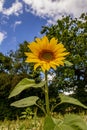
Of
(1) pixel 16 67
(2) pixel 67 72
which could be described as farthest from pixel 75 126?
(2) pixel 67 72

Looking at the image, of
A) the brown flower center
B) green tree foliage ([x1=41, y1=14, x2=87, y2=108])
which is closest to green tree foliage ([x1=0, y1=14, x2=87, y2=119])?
green tree foliage ([x1=41, y1=14, x2=87, y2=108])

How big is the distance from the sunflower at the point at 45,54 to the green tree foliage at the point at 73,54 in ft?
107

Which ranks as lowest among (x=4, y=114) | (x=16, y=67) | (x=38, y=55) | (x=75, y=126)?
(x=75, y=126)

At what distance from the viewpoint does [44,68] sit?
2.43 m

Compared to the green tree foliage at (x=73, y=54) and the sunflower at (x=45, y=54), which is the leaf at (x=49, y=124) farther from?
the green tree foliage at (x=73, y=54)

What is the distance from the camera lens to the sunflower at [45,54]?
2.47 m

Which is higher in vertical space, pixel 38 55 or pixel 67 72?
pixel 67 72

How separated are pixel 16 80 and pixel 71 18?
13039 millimetres

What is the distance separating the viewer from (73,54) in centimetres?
3844

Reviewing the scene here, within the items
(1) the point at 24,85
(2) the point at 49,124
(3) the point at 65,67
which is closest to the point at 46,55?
(1) the point at 24,85

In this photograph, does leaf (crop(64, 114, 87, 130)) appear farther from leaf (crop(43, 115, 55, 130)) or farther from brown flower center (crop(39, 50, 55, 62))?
brown flower center (crop(39, 50, 55, 62))

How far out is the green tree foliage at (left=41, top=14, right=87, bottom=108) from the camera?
36.6 m

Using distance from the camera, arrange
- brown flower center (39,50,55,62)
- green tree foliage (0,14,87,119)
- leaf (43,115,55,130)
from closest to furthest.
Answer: leaf (43,115,55,130)
brown flower center (39,50,55,62)
green tree foliage (0,14,87,119)

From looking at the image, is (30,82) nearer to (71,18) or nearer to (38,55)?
(38,55)
